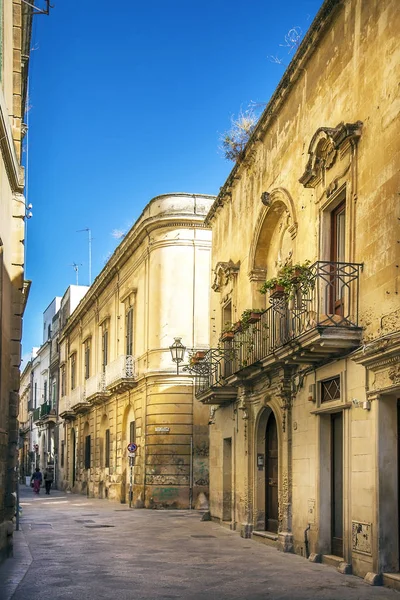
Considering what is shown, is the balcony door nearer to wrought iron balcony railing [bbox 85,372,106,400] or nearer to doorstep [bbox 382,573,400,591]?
doorstep [bbox 382,573,400,591]

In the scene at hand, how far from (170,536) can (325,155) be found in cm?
868

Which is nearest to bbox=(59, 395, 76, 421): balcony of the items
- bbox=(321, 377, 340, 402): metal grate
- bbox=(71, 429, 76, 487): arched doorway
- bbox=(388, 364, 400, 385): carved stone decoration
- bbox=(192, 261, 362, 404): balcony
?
bbox=(71, 429, 76, 487): arched doorway

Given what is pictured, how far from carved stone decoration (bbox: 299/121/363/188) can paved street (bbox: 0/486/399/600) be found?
6.01 m

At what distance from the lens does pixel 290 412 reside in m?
15.1

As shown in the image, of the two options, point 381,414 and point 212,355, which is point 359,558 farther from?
point 212,355

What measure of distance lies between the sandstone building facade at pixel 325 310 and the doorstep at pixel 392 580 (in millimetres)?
48

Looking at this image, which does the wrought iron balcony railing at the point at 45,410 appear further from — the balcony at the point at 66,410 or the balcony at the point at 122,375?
the balcony at the point at 122,375

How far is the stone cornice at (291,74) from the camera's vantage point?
43.3 feet

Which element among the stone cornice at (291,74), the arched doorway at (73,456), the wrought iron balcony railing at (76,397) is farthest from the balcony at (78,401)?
the stone cornice at (291,74)

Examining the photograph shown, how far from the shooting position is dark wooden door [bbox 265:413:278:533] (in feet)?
54.6

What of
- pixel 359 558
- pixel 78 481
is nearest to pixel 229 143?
pixel 359 558

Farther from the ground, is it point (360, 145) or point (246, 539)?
point (360, 145)

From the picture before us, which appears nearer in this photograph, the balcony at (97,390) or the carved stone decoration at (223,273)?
the carved stone decoration at (223,273)

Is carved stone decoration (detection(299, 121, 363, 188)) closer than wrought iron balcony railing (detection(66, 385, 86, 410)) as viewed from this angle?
Yes
